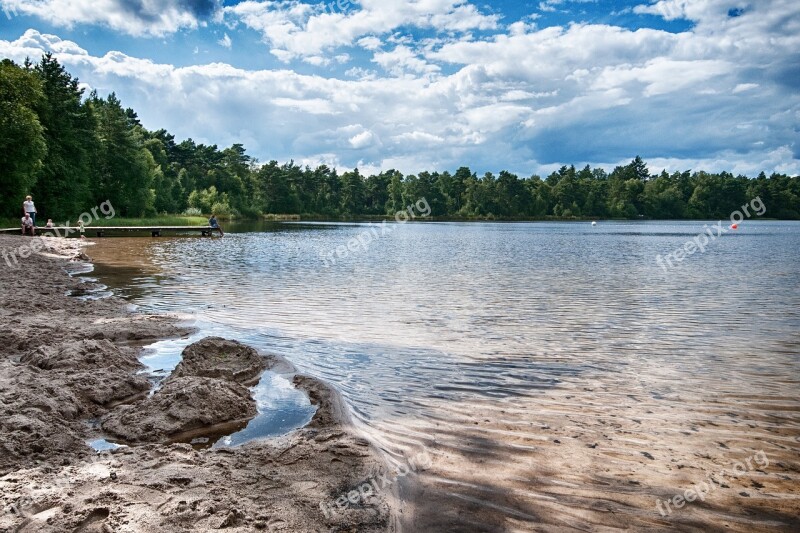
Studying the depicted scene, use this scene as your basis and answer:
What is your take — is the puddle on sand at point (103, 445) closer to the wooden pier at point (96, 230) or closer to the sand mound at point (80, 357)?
the sand mound at point (80, 357)

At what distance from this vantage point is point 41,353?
828 cm

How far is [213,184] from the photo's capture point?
134 m

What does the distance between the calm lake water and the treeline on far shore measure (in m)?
32.7

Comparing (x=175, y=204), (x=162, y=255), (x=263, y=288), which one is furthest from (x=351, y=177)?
(x=263, y=288)

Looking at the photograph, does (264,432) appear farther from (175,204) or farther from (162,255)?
(175,204)

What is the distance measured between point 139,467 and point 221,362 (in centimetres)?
389

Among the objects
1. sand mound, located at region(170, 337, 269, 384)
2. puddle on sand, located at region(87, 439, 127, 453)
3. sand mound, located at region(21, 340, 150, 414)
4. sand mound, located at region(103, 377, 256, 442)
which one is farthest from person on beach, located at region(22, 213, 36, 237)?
puddle on sand, located at region(87, 439, 127, 453)

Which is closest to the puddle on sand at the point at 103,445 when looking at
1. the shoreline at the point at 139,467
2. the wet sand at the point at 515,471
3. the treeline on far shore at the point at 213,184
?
the shoreline at the point at 139,467

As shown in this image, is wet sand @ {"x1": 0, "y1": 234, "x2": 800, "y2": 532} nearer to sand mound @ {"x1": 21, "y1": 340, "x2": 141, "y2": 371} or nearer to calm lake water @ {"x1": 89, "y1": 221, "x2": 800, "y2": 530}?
calm lake water @ {"x1": 89, "y1": 221, "x2": 800, "y2": 530}

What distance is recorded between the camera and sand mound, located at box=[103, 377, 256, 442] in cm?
621

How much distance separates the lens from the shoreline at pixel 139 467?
4.27 m

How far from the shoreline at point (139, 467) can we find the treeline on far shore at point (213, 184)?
45.1 metres

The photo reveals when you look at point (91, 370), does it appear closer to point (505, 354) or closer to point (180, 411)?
point (180, 411)

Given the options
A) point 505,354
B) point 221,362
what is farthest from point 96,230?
point 505,354
